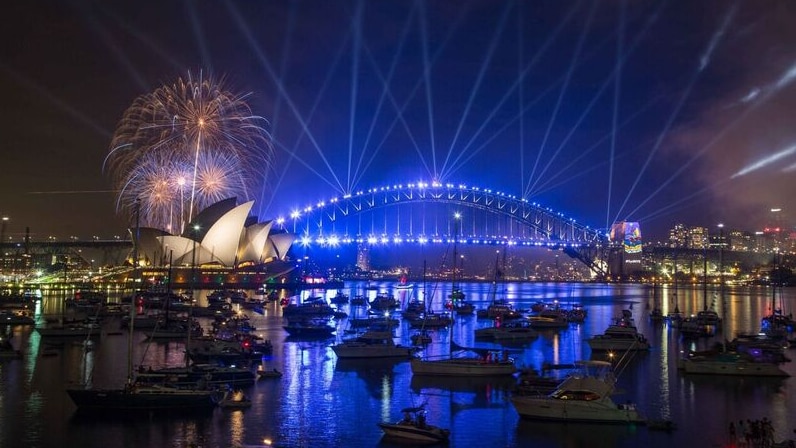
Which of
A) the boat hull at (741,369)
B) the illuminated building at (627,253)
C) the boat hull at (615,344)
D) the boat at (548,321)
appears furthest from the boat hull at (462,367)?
the illuminated building at (627,253)

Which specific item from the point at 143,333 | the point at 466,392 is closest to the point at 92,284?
the point at 143,333

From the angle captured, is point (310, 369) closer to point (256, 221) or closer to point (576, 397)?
point (576, 397)

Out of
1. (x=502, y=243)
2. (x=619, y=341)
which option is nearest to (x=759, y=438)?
(x=619, y=341)

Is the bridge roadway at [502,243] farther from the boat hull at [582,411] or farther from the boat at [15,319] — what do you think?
the boat hull at [582,411]

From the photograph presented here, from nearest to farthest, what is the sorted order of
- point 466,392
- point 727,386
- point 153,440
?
point 153,440 → point 466,392 → point 727,386

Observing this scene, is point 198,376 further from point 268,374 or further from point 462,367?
point 462,367
